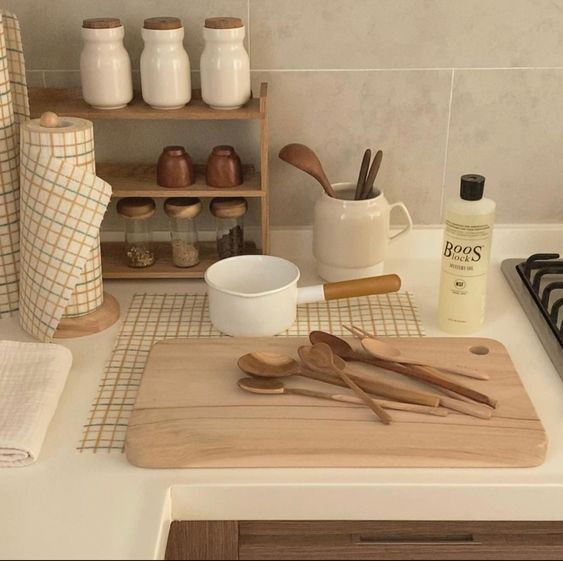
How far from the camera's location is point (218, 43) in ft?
4.46

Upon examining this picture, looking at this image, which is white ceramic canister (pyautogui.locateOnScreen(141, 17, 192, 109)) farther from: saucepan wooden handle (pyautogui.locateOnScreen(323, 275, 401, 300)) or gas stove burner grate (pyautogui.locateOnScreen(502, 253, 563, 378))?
gas stove burner grate (pyautogui.locateOnScreen(502, 253, 563, 378))

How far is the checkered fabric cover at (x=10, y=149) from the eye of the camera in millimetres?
1290

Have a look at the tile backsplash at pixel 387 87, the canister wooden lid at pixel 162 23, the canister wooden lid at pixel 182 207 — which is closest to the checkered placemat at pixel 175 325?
the canister wooden lid at pixel 182 207

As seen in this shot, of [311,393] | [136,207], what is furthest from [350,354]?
[136,207]

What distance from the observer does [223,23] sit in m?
1.35

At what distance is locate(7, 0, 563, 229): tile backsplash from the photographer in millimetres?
1464

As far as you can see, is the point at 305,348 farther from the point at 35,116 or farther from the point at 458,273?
the point at 35,116

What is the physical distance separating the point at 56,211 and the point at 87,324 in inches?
7.6

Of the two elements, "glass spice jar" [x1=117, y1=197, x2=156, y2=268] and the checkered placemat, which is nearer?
the checkered placemat

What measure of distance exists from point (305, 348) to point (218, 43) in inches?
19.8

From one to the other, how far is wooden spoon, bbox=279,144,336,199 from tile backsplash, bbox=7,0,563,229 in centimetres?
10

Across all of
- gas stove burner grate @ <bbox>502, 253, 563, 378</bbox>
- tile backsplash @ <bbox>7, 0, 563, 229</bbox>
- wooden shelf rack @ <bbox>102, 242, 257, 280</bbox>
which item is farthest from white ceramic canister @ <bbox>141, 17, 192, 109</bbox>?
gas stove burner grate @ <bbox>502, 253, 563, 378</bbox>

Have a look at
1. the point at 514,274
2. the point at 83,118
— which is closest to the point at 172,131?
the point at 83,118

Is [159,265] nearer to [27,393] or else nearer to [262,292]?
[262,292]
